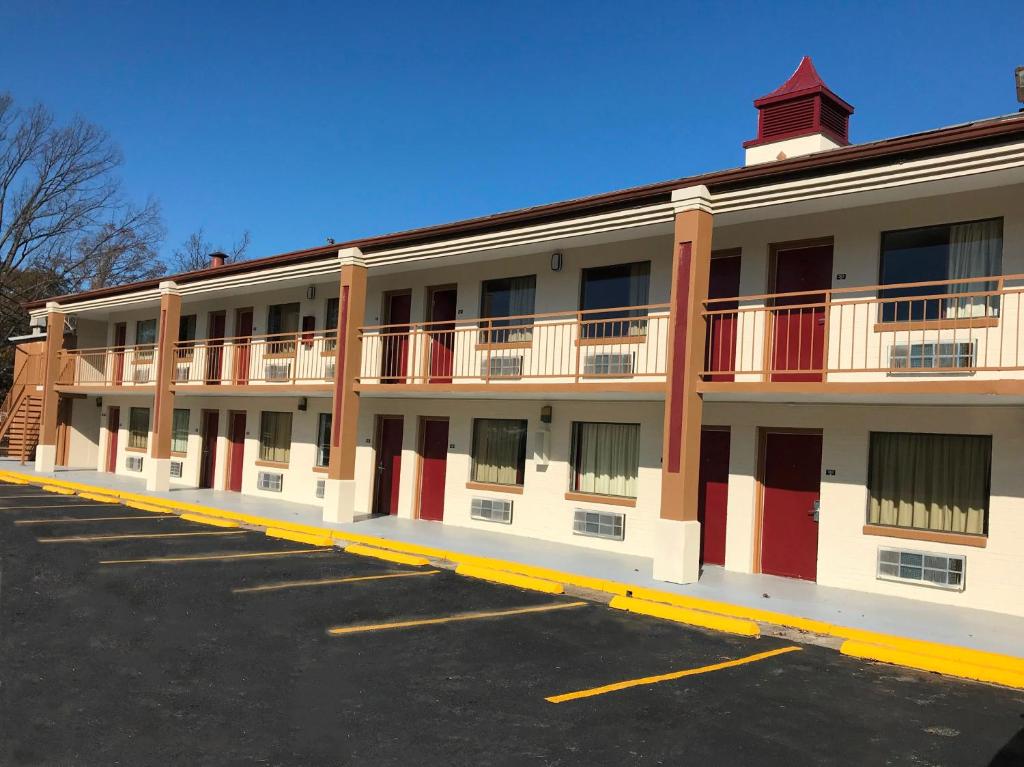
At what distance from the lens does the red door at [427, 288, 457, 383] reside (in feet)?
57.2

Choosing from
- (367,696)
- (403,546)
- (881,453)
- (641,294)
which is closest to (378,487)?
(403,546)

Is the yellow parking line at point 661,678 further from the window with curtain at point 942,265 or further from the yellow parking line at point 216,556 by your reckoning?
the yellow parking line at point 216,556

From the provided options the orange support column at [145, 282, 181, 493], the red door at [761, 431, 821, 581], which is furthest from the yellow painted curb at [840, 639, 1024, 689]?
the orange support column at [145, 282, 181, 493]

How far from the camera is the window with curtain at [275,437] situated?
20.8m

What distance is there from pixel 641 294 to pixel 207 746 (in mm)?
10697

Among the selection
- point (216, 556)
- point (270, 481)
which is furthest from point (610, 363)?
point (270, 481)

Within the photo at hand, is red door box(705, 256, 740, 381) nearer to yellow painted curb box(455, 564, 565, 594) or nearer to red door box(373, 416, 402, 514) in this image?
yellow painted curb box(455, 564, 565, 594)

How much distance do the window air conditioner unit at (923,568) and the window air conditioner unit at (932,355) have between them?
255 cm

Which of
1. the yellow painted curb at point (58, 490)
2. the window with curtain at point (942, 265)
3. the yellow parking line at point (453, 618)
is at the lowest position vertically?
the yellow painted curb at point (58, 490)

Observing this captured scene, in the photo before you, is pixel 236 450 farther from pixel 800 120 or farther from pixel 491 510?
pixel 800 120

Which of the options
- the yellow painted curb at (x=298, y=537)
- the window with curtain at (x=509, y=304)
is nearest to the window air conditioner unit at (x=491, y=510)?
the yellow painted curb at (x=298, y=537)

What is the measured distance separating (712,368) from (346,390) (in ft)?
25.3

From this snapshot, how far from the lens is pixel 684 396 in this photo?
37.7ft

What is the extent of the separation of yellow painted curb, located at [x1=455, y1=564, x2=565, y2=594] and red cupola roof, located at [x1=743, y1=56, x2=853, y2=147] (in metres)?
11.5
